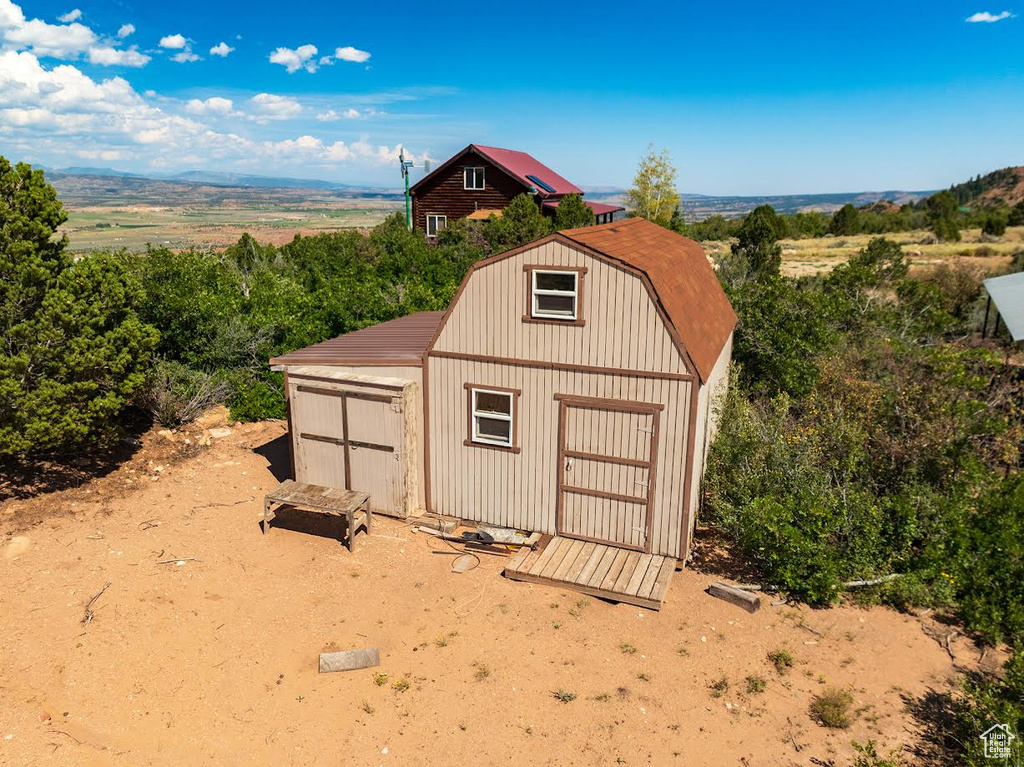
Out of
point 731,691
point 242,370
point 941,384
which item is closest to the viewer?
point 731,691

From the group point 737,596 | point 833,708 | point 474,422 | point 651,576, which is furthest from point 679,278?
point 833,708

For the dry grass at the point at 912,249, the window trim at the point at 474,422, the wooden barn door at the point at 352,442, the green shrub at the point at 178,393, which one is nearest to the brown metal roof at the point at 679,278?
the window trim at the point at 474,422

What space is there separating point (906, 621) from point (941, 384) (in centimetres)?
483

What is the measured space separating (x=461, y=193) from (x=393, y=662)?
125 feet

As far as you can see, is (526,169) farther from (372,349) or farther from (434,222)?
(372,349)

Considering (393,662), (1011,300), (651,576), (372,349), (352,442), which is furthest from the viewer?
(1011,300)

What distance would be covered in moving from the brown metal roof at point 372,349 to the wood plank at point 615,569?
4683 mm

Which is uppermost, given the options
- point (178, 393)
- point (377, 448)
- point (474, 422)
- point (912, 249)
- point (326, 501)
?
point (912, 249)

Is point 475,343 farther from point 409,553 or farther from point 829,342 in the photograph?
point 829,342

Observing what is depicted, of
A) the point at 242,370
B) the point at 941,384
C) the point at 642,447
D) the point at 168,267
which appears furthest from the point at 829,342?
the point at 168,267

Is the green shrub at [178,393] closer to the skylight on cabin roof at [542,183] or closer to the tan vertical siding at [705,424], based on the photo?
the tan vertical siding at [705,424]

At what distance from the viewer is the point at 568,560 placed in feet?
35.1

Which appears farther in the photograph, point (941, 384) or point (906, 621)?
point (941, 384)

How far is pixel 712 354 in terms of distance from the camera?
1138cm
